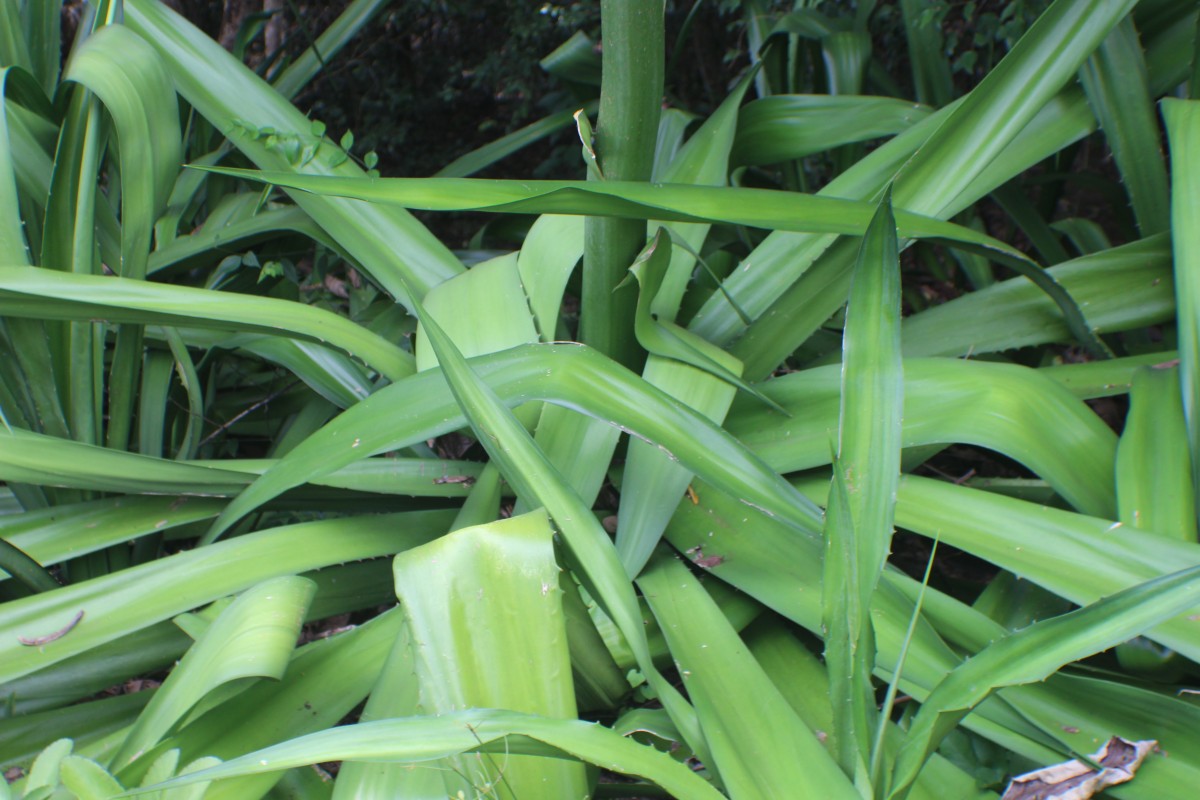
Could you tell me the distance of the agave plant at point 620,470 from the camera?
0.58 metres

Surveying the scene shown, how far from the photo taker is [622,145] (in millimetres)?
808

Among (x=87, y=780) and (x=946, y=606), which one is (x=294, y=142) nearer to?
(x=87, y=780)

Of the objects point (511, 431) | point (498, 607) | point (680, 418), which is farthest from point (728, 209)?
point (498, 607)

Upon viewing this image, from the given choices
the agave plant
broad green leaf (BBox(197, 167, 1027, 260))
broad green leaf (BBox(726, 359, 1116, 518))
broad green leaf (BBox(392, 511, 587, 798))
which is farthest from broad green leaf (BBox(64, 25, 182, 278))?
broad green leaf (BBox(726, 359, 1116, 518))

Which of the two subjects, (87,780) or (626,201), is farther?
(626,201)

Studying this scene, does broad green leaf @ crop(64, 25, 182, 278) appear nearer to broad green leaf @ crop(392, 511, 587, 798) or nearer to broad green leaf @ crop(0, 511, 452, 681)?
broad green leaf @ crop(0, 511, 452, 681)

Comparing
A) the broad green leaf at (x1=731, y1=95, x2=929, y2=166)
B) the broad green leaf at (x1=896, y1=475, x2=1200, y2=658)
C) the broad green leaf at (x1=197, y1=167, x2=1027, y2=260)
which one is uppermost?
the broad green leaf at (x1=731, y1=95, x2=929, y2=166)

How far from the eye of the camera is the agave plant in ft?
1.90

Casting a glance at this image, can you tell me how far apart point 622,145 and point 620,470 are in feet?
1.14

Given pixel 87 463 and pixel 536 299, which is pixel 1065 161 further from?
pixel 87 463

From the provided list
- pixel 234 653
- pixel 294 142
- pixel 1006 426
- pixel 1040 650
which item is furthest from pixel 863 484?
pixel 294 142

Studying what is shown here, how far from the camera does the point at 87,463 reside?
851 mm

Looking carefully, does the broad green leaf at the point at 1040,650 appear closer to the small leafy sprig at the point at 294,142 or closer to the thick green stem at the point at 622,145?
the thick green stem at the point at 622,145

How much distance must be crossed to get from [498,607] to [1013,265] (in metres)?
0.68
